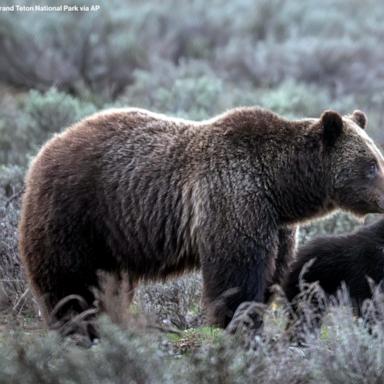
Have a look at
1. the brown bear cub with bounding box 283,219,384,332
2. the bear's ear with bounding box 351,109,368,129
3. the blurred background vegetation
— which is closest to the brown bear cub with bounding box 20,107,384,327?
the bear's ear with bounding box 351,109,368,129

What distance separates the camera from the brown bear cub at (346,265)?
7867mm

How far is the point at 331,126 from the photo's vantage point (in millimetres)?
6992

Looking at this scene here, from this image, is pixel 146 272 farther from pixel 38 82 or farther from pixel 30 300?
pixel 38 82

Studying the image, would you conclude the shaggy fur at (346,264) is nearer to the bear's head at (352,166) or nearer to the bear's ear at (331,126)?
the bear's head at (352,166)

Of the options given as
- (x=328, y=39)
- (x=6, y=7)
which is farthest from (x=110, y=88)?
(x=328, y=39)

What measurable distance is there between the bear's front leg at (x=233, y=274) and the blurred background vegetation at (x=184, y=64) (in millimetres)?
4363

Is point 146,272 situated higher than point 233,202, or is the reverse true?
point 233,202

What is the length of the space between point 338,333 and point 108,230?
2.05 metres

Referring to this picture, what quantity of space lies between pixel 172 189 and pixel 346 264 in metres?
1.77

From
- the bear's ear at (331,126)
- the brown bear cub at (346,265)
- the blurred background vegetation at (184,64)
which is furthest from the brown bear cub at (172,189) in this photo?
the blurred background vegetation at (184,64)

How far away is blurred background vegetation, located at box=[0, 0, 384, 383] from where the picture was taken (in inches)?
583

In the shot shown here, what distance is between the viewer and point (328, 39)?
73.7ft

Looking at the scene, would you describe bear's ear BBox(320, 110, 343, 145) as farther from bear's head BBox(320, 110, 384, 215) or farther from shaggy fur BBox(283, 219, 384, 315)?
shaggy fur BBox(283, 219, 384, 315)

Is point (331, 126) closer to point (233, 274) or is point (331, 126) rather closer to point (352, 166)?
point (352, 166)
